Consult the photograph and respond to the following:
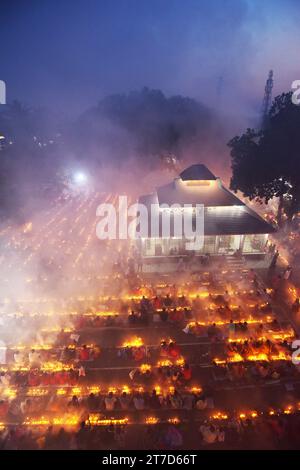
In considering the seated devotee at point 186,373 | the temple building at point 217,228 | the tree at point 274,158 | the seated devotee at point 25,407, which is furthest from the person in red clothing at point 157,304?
the tree at point 274,158

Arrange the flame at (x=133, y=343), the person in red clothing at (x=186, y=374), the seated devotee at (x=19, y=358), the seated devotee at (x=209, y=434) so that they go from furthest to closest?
the flame at (x=133, y=343) → the seated devotee at (x=19, y=358) → the person in red clothing at (x=186, y=374) → the seated devotee at (x=209, y=434)

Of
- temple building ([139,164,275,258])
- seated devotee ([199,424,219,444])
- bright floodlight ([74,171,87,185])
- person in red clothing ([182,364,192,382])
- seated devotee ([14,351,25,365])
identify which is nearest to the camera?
seated devotee ([199,424,219,444])

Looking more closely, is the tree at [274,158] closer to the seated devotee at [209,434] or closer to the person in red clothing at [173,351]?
the person in red clothing at [173,351]

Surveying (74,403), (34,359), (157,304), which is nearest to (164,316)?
(157,304)

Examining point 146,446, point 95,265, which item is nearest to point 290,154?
point 95,265

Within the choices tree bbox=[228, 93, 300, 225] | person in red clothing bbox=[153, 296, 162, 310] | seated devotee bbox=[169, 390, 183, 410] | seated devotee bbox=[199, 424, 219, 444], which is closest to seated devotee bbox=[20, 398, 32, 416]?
seated devotee bbox=[169, 390, 183, 410]

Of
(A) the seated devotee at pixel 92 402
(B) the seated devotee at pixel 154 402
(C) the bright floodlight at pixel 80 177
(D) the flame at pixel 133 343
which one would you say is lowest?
(A) the seated devotee at pixel 92 402

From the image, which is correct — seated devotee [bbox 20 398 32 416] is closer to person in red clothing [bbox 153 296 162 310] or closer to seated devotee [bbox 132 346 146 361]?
seated devotee [bbox 132 346 146 361]
